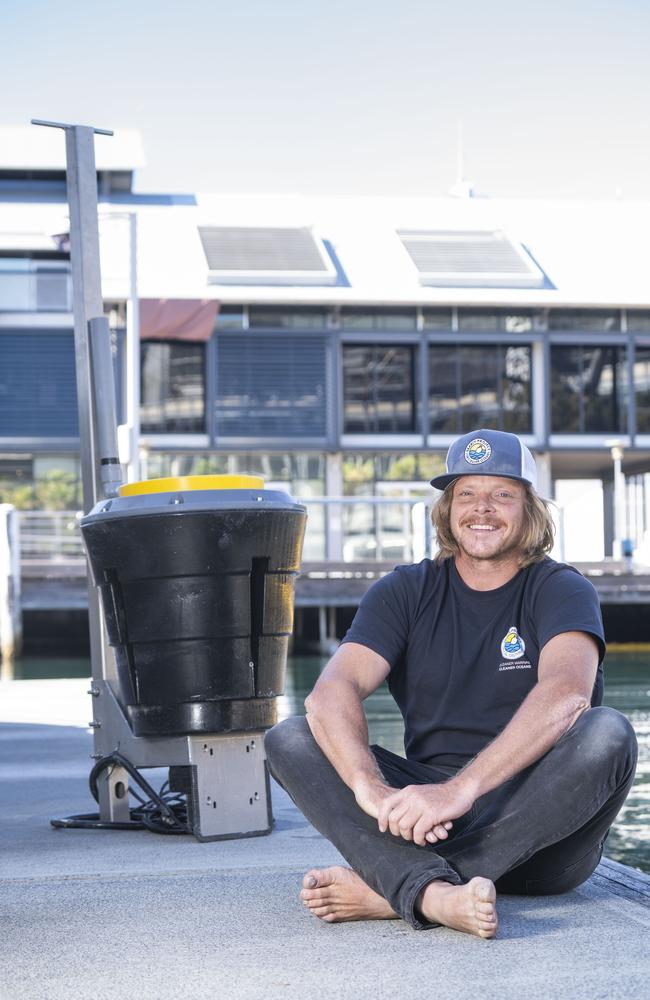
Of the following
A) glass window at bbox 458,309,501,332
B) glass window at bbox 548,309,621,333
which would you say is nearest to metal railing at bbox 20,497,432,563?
glass window at bbox 458,309,501,332

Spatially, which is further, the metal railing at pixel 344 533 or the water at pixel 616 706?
the metal railing at pixel 344 533

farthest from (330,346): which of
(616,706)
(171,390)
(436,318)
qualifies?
(616,706)

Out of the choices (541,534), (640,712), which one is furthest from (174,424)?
(541,534)

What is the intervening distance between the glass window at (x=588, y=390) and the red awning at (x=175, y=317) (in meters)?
8.89

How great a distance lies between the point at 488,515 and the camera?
11.1 ft

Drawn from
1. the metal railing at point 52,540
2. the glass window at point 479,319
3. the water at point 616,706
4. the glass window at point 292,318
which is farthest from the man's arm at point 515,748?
the glass window at point 479,319

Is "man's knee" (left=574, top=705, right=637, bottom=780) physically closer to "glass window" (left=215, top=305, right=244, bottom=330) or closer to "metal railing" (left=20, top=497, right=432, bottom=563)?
"metal railing" (left=20, top=497, right=432, bottom=563)

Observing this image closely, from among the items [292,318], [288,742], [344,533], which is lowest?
[344,533]

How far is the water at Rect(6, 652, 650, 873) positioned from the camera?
663 centimetres

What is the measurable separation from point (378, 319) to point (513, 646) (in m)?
32.3

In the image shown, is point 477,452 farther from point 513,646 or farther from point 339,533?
point 339,533

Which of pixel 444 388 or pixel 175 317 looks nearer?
pixel 175 317

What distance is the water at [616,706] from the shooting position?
261 inches

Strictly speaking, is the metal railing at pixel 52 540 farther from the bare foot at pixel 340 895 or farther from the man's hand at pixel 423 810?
the man's hand at pixel 423 810
